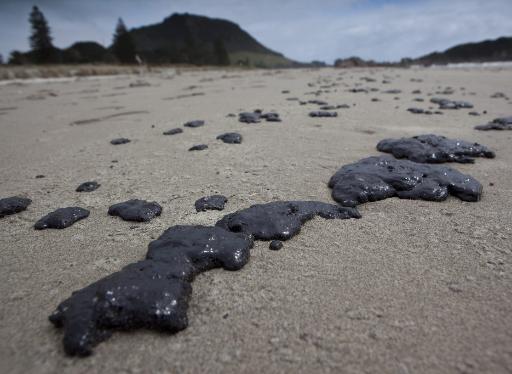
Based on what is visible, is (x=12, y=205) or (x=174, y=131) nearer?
(x=12, y=205)

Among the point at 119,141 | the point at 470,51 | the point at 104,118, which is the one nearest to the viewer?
the point at 119,141

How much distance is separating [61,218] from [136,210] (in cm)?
42

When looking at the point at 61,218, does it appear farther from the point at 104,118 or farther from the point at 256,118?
the point at 104,118

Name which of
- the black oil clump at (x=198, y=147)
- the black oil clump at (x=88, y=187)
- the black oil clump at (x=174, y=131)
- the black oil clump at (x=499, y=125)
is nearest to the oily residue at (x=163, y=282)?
the black oil clump at (x=88, y=187)

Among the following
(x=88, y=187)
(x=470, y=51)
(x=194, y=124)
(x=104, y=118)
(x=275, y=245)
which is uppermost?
(x=275, y=245)

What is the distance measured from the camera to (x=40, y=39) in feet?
129

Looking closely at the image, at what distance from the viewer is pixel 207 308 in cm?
134

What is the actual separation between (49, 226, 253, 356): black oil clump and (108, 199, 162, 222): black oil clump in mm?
549

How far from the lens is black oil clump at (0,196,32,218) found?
2.19 meters

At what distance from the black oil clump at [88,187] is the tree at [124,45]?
1809 inches

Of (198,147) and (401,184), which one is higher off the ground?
(401,184)

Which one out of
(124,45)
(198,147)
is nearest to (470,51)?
(124,45)

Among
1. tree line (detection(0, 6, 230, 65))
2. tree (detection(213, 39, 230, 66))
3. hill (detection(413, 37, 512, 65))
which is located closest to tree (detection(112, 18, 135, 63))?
tree line (detection(0, 6, 230, 65))

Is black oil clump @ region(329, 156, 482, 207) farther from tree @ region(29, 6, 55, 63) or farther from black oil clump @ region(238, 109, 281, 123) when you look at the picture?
tree @ region(29, 6, 55, 63)
